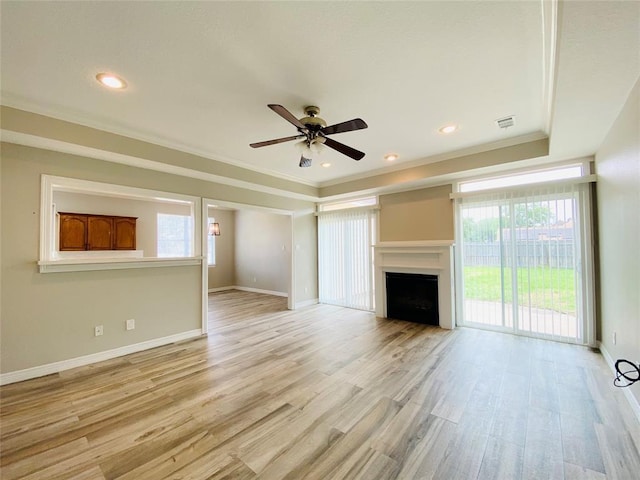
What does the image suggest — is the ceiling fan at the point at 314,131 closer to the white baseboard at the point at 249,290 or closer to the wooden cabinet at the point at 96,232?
the white baseboard at the point at 249,290

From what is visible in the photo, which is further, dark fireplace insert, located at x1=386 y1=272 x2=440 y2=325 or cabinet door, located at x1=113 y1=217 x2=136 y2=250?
cabinet door, located at x1=113 y1=217 x2=136 y2=250

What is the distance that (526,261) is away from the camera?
12.4 feet

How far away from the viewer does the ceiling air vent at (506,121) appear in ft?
9.68

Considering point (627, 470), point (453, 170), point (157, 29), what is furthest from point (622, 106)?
point (157, 29)

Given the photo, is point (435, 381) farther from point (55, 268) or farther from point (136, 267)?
point (55, 268)

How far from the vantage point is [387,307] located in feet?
16.6

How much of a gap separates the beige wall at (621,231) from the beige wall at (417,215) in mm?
1827

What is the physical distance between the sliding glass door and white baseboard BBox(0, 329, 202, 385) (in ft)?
15.3

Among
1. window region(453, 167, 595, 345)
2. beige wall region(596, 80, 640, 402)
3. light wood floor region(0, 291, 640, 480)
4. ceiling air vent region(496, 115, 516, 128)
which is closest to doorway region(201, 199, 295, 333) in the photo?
light wood floor region(0, 291, 640, 480)

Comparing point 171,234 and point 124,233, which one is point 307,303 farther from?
point 124,233

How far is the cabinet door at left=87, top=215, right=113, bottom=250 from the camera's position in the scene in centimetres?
589

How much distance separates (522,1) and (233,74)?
202 centimetres

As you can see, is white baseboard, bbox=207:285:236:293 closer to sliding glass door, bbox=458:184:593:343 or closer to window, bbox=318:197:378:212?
window, bbox=318:197:378:212

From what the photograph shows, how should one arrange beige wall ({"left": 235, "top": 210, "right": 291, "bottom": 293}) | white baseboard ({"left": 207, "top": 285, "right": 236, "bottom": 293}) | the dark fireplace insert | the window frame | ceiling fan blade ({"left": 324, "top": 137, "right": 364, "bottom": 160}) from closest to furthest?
ceiling fan blade ({"left": 324, "top": 137, "right": 364, "bottom": 160})
the window frame
the dark fireplace insert
beige wall ({"left": 235, "top": 210, "right": 291, "bottom": 293})
white baseboard ({"left": 207, "top": 285, "right": 236, "bottom": 293})
